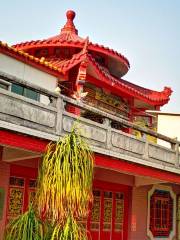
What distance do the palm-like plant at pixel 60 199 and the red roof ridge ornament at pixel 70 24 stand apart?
380 inches

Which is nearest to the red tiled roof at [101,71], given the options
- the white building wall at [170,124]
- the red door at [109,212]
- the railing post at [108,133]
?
the white building wall at [170,124]

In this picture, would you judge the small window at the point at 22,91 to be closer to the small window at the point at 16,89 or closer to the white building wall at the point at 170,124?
the small window at the point at 16,89

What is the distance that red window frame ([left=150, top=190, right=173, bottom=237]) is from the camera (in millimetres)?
15055

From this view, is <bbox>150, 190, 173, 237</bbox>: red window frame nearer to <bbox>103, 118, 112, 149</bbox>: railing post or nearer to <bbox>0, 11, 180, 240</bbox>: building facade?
<bbox>0, 11, 180, 240</bbox>: building facade

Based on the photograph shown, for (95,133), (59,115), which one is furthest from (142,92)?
(59,115)

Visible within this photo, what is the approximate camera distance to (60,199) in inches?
300

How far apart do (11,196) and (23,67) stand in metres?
3.18

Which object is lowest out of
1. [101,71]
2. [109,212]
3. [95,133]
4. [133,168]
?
[109,212]

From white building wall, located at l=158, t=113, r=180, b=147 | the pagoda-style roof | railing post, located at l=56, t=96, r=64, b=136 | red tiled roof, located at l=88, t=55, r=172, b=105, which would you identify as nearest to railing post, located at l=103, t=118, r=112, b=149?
railing post, located at l=56, t=96, r=64, b=136

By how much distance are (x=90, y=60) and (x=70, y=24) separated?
4.44 m

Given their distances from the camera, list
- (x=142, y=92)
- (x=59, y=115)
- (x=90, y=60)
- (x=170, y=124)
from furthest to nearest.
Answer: (x=170, y=124) < (x=142, y=92) < (x=90, y=60) < (x=59, y=115)

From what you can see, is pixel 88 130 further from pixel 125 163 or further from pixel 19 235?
pixel 19 235

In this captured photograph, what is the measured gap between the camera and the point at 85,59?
1280 cm

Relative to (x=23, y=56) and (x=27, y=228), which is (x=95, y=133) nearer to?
(x=23, y=56)
